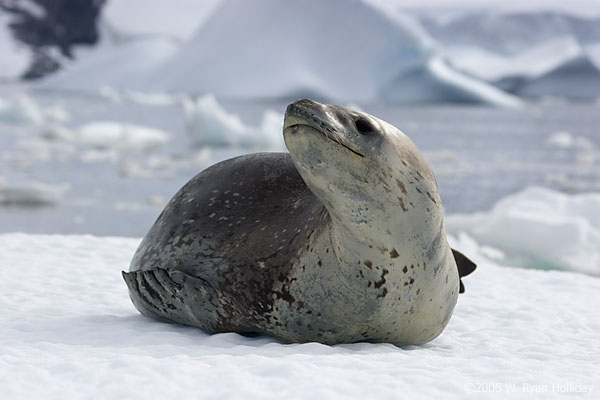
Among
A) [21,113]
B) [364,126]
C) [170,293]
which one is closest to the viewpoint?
[364,126]

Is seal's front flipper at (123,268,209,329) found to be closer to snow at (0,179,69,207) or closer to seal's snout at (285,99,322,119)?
seal's snout at (285,99,322,119)

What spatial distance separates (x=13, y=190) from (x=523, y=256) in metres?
6.83

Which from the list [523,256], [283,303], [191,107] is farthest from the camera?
[191,107]

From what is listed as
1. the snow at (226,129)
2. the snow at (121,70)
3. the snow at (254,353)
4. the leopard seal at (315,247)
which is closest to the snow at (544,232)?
the snow at (254,353)

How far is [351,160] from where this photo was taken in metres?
2.39

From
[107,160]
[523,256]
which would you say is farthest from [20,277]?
[107,160]

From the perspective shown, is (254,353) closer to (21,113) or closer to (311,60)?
(21,113)

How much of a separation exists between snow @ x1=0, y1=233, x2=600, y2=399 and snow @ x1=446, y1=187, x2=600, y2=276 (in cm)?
262

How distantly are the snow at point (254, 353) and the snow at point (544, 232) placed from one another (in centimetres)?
262

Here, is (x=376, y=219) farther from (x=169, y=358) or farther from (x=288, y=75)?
(x=288, y=75)

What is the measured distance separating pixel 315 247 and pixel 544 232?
497 centimetres

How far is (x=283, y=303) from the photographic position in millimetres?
2711

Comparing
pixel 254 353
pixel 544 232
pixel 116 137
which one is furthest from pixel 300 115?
pixel 116 137

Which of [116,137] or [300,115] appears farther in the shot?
[116,137]
